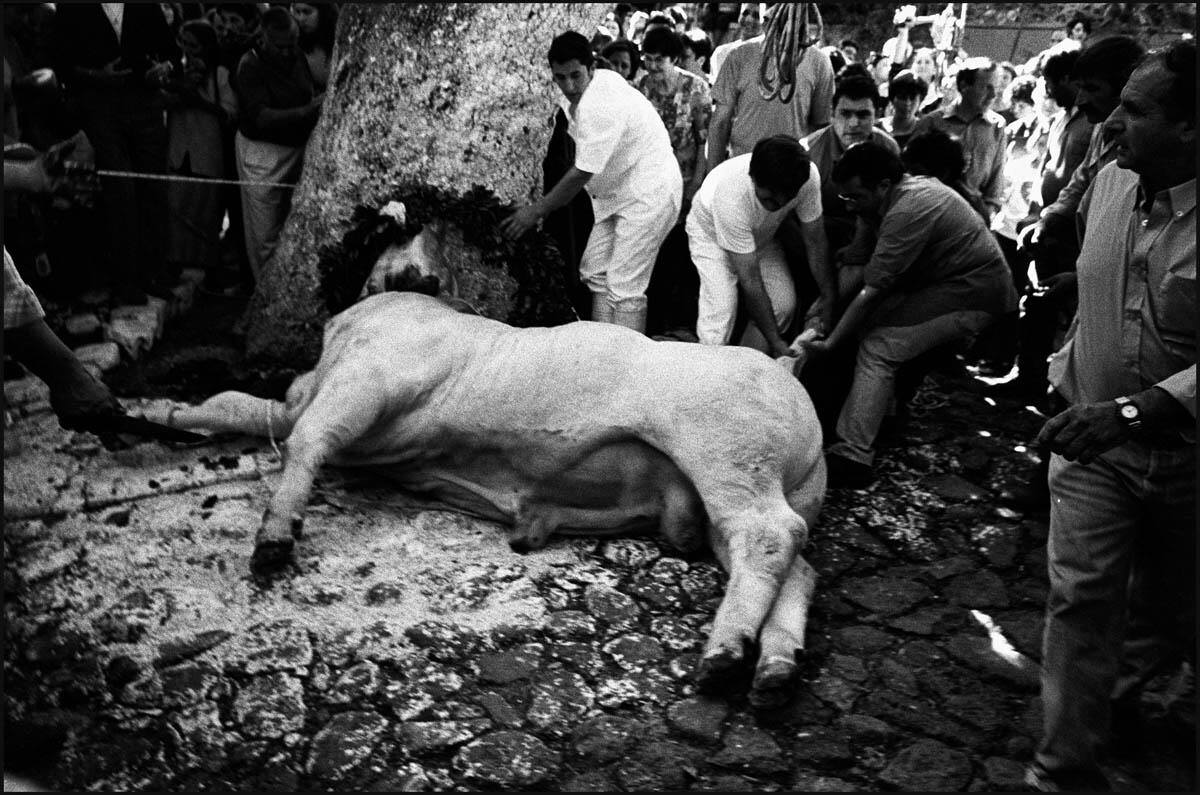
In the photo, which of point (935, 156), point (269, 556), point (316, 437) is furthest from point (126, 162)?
point (935, 156)

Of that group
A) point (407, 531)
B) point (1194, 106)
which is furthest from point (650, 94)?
point (1194, 106)

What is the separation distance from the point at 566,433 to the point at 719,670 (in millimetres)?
1426

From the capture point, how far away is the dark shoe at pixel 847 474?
585 centimetres

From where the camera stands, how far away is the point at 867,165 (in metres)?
5.94

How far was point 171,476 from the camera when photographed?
17.3ft

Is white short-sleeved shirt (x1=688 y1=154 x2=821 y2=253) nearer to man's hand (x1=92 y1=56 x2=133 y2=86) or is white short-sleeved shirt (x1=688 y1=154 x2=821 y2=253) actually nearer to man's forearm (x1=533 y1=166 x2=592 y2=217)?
man's forearm (x1=533 y1=166 x2=592 y2=217)

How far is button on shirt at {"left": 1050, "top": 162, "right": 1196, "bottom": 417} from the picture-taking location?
310cm

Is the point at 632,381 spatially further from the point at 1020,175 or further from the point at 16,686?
the point at 1020,175

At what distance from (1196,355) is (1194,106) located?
737 millimetres

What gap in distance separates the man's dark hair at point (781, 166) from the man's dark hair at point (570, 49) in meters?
1.24

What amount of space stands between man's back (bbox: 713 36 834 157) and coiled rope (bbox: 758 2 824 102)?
100 millimetres

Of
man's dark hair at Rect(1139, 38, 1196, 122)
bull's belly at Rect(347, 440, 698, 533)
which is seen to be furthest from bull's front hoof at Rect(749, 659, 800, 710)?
man's dark hair at Rect(1139, 38, 1196, 122)

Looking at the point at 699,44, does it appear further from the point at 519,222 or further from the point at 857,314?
the point at 857,314

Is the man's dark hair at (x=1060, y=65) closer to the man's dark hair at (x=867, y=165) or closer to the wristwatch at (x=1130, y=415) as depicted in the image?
the man's dark hair at (x=867, y=165)
